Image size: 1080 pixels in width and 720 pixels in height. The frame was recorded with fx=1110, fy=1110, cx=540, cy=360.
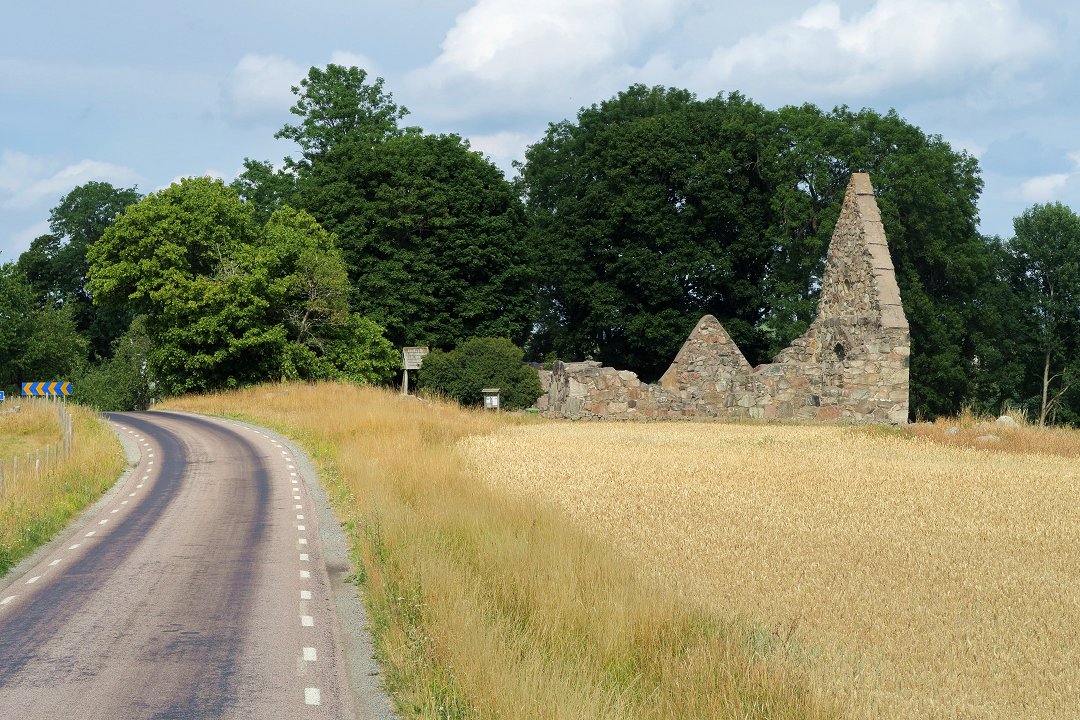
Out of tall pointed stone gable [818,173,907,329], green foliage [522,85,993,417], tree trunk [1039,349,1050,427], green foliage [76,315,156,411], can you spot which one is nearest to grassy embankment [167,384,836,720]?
tall pointed stone gable [818,173,907,329]

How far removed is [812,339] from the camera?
39.2m

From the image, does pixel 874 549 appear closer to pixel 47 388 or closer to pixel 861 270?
pixel 861 270

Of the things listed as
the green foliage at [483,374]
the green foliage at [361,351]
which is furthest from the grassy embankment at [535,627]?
the green foliage at [361,351]

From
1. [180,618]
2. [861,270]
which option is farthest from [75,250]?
[180,618]

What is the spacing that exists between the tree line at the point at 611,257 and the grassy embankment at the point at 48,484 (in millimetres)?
18370

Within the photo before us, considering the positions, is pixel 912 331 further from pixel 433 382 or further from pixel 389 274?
pixel 389 274

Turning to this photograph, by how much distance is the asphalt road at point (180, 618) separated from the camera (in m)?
9.70

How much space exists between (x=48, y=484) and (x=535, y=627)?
61.0ft

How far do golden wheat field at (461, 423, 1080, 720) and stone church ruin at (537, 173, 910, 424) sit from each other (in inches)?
390

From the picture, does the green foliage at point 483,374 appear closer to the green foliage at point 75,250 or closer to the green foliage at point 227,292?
the green foliage at point 227,292

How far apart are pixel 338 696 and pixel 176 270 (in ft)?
179

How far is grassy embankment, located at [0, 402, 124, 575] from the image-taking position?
19.3 metres

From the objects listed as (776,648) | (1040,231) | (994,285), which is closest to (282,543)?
(776,648)

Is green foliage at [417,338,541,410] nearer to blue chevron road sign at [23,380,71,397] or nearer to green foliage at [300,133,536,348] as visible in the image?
green foliage at [300,133,536,348]
